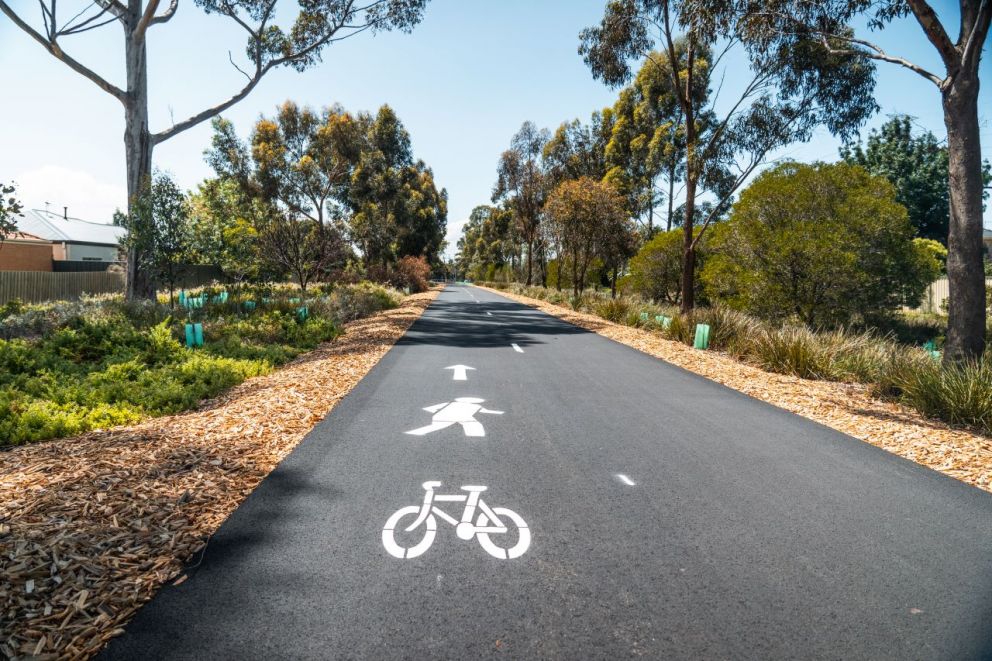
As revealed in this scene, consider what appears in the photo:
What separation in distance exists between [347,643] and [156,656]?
31.3 inches

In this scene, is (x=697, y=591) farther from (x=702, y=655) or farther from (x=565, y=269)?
(x=565, y=269)

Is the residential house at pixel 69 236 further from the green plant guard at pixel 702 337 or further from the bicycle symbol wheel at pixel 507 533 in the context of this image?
the bicycle symbol wheel at pixel 507 533

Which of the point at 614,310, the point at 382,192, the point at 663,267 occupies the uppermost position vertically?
the point at 382,192

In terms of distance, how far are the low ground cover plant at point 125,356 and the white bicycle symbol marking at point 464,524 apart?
402cm

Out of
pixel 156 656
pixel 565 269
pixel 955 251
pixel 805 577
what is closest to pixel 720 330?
pixel 955 251

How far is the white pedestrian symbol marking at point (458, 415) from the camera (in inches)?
228

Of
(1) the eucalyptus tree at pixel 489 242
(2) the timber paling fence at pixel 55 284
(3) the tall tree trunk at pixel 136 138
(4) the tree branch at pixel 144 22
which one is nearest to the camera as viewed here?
(4) the tree branch at pixel 144 22

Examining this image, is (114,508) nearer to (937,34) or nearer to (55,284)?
(937,34)

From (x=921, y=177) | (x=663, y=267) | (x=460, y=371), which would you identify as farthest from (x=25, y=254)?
(x=921, y=177)

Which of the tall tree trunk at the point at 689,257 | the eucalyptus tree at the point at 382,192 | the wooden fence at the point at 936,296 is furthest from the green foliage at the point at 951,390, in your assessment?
the eucalyptus tree at the point at 382,192

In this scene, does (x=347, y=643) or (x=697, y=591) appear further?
(x=697, y=591)

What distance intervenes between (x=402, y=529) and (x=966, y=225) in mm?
8956

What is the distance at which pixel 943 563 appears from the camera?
325 cm

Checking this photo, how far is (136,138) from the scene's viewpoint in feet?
50.8
